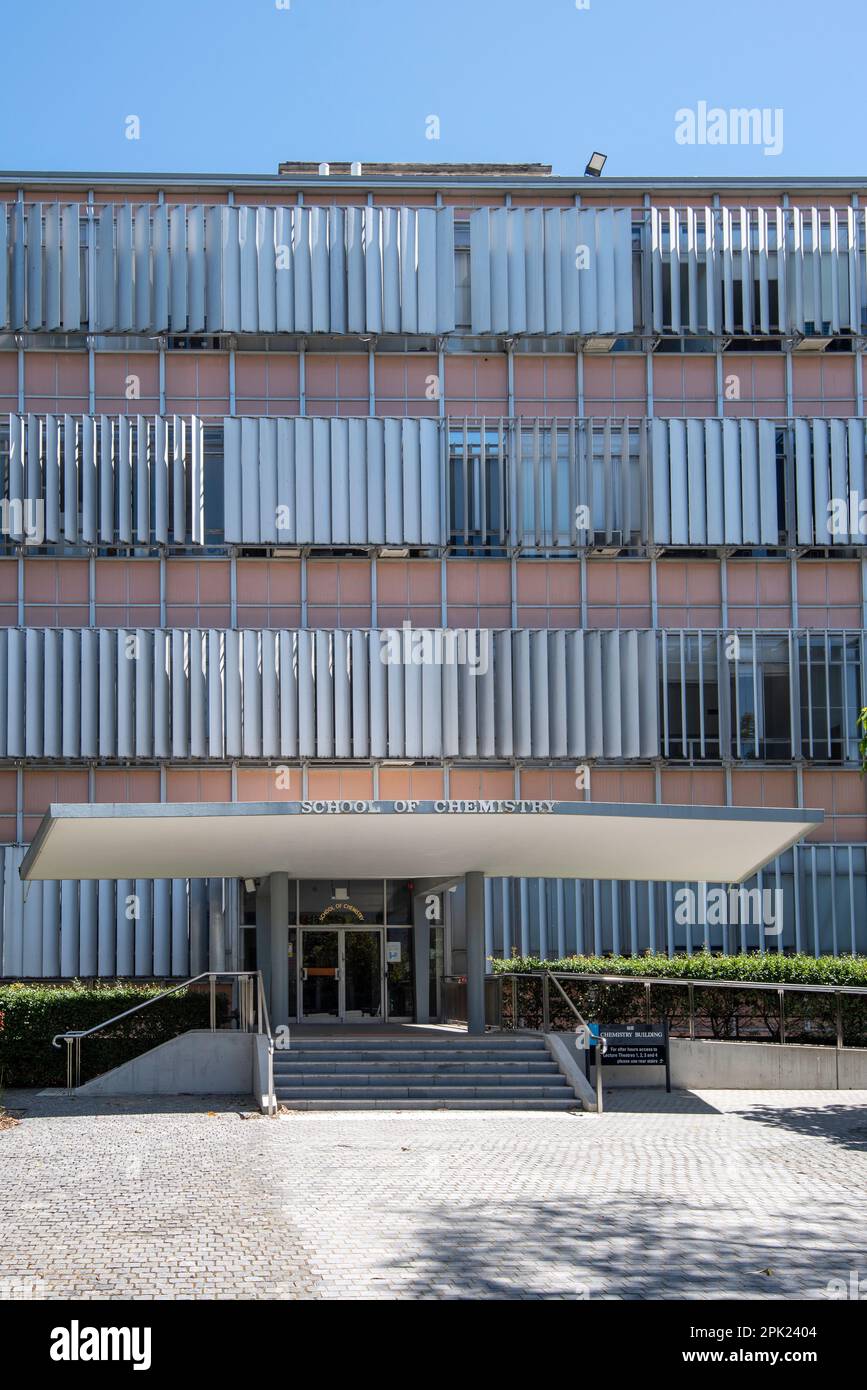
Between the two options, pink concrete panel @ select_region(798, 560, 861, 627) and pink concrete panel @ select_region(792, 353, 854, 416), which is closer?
pink concrete panel @ select_region(798, 560, 861, 627)

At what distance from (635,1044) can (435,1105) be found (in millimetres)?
3104

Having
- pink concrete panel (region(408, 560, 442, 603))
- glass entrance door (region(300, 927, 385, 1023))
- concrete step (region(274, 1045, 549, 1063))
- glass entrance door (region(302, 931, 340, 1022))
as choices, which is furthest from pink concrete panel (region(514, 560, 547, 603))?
concrete step (region(274, 1045, 549, 1063))

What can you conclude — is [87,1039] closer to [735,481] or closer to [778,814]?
[778,814]

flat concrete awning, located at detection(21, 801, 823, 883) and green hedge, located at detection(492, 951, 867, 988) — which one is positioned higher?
flat concrete awning, located at detection(21, 801, 823, 883)

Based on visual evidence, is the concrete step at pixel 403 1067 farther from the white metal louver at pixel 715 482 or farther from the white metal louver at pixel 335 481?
the white metal louver at pixel 715 482

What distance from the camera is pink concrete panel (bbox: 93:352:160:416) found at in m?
36.2

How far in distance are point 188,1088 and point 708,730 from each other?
16213 mm

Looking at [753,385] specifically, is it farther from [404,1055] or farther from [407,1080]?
[407,1080]

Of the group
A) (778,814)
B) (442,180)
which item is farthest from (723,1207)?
(442,180)

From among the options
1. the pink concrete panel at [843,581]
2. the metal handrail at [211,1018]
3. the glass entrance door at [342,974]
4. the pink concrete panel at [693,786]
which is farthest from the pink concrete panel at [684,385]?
the metal handrail at [211,1018]

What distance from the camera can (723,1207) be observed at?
1340 centimetres

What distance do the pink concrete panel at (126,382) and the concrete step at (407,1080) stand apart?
18835 mm

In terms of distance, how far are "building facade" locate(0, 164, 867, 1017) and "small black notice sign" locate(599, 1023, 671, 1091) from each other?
1174 centimetres

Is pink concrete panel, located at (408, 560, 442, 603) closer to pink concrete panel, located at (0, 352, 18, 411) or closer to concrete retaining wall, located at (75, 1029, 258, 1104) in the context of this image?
pink concrete panel, located at (0, 352, 18, 411)
